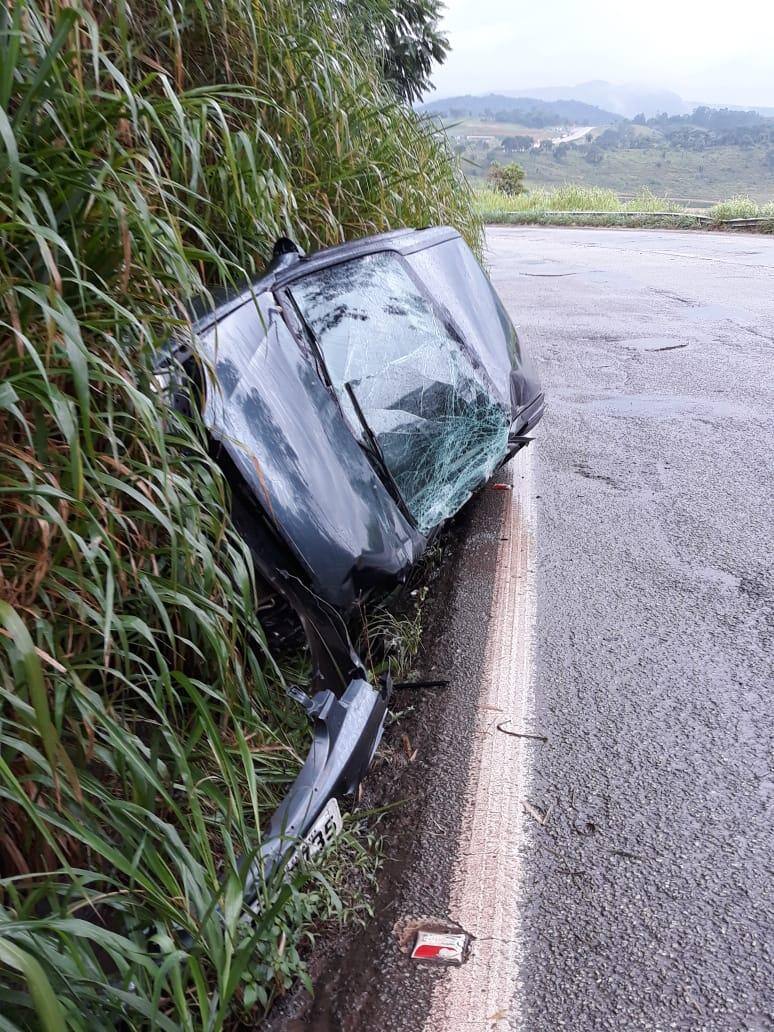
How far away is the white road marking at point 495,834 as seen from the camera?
1.80m

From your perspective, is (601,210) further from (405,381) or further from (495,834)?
(495,834)

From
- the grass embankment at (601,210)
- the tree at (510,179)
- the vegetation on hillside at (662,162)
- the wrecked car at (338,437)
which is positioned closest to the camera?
the wrecked car at (338,437)

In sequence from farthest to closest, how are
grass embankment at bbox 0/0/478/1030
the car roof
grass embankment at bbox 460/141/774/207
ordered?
grass embankment at bbox 460/141/774/207 → the car roof → grass embankment at bbox 0/0/478/1030

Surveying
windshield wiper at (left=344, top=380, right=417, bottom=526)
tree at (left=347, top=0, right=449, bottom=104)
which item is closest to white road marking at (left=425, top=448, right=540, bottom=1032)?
windshield wiper at (left=344, top=380, right=417, bottom=526)

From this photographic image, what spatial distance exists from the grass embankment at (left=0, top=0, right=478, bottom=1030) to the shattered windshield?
0.51 metres

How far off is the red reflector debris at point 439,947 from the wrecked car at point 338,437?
33cm

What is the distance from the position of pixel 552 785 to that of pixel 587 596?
1178 mm

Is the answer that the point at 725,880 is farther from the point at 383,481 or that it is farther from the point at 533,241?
the point at 533,241

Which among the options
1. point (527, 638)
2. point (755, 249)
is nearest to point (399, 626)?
point (527, 638)

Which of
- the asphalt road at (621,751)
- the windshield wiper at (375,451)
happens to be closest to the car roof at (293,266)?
the windshield wiper at (375,451)

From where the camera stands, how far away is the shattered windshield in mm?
2777

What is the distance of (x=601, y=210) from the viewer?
2556 cm

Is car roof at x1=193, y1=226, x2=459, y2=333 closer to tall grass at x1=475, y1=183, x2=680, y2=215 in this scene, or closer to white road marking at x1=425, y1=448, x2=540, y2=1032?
white road marking at x1=425, y1=448, x2=540, y2=1032

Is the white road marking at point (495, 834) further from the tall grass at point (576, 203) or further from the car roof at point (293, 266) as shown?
the tall grass at point (576, 203)
